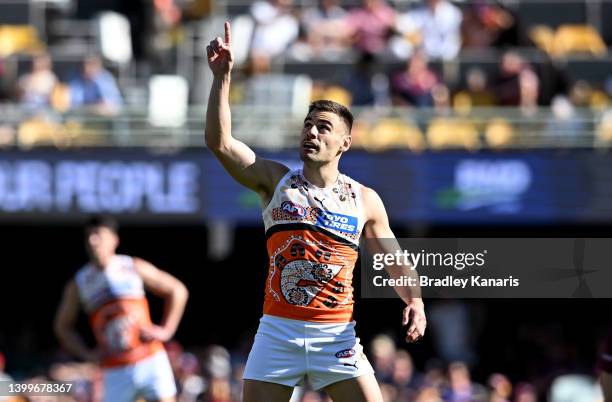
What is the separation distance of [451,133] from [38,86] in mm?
5531

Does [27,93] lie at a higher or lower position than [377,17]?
lower

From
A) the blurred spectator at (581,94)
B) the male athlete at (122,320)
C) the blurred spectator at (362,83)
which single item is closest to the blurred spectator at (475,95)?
the blurred spectator at (581,94)

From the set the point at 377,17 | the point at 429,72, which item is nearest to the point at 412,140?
the point at 429,72

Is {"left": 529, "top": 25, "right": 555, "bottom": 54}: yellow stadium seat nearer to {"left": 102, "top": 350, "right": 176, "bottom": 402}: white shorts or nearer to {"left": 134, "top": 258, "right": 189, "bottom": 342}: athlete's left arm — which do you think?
{"left": 134, "top": 258, "right": 189, "bottom": 342}: athlete's left arm

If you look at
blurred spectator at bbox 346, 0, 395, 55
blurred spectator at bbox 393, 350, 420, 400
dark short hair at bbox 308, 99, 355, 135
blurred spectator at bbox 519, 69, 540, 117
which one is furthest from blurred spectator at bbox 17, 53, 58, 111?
dark short hair at bbox 308, 99, 355, 135

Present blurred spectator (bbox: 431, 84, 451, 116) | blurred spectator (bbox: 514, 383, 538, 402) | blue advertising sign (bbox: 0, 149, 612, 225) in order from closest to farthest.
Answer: blurred spectator (bbox: 514, 383, 538, 402), blue advertising sign (bbox: 0, 149, 612, 225), blurred spectator (bbox: 431, 84, 451, 116)

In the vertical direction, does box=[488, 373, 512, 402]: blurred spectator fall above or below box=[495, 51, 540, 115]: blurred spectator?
below

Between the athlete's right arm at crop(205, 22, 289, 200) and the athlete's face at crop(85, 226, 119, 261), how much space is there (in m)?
2.95

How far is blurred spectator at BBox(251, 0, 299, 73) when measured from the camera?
18031mm

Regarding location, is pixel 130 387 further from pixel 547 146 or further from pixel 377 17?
pixel 377 17

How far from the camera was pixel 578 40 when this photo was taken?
18891 mm

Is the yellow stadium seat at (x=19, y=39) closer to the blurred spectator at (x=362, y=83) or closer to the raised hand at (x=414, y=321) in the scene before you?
the blurred spectator at (x=362, y=83)

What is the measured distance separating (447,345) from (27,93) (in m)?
6.45

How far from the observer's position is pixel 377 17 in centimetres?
1814
